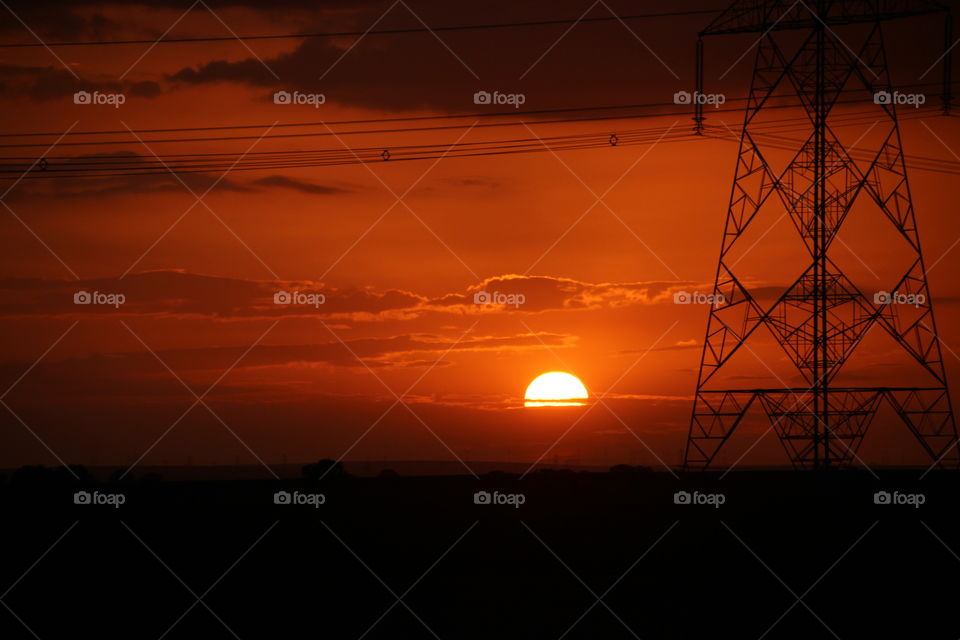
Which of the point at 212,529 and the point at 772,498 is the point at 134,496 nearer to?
the point at 212,529

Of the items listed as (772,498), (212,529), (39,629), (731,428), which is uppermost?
(731,428)

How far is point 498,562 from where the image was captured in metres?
41.4

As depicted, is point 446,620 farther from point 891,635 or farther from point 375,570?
point 891,635

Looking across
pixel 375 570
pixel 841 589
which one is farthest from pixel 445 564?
pixel 841 589

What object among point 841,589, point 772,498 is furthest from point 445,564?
point 772,498

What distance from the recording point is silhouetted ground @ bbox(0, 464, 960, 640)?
110 feet

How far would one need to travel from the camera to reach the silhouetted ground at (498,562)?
110 ft

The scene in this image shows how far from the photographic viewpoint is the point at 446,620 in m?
33.6

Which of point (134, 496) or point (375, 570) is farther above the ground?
point (134, 496)

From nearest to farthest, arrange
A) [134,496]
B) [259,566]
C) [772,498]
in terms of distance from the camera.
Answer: [259,566] < [772,498] < [134,496]

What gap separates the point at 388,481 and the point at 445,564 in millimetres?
27375

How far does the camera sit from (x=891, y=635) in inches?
1258

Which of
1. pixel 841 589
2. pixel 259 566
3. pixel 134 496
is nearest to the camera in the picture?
pixel 841 589

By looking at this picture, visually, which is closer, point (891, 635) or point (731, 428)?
point (891, 635)
